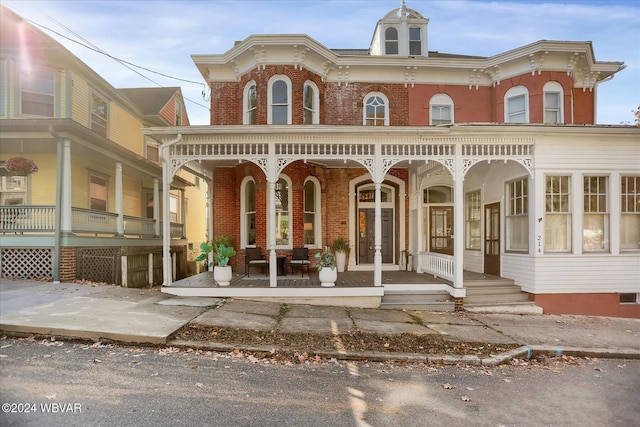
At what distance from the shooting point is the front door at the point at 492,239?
11570 millimetres

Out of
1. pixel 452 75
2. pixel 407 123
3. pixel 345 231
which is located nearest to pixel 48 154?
pixel 345 231

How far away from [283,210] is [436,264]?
498 cm

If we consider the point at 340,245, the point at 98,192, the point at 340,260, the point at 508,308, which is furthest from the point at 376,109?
the point at 98,192

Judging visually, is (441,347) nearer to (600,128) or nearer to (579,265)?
(579,265)

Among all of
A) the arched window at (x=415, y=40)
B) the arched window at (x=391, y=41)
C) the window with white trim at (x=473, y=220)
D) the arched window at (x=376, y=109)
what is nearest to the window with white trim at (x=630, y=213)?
the window with white trim at (x=473, y=220)

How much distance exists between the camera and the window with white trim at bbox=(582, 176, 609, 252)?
1016 cm

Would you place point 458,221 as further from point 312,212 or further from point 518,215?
point 312,212

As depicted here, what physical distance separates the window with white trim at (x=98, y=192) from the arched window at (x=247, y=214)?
622cm

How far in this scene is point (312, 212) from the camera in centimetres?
1310

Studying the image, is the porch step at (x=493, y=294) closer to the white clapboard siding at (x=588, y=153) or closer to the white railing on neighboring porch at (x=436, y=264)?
the white railing on neighboring porch at (x=436, y=264)

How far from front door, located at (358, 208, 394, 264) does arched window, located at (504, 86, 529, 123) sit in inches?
208

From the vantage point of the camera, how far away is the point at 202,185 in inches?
1125

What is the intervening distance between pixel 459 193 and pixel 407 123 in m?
4.78

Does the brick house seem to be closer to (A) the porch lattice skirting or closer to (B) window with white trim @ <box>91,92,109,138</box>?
(A) the porch lattice skirting
